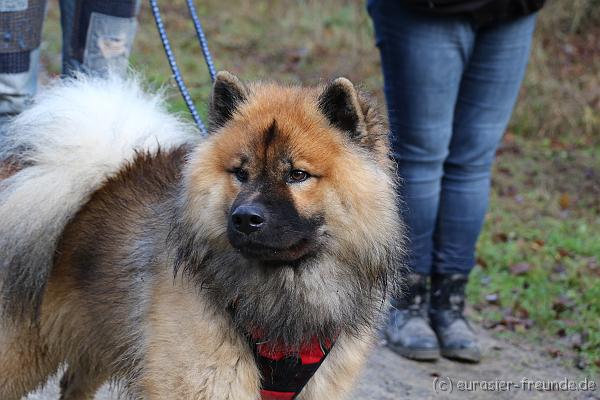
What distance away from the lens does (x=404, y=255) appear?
2.91 meters

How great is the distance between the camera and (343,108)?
2.71m

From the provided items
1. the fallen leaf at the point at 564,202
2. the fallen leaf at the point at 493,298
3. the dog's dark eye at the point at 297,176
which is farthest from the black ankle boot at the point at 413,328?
the fallen leaf at the point at 564,202

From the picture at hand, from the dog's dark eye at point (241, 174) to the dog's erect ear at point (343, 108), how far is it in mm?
359

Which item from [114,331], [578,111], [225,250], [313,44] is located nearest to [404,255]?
[225,250]

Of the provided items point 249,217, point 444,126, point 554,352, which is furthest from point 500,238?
point 249,217

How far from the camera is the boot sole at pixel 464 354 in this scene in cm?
430

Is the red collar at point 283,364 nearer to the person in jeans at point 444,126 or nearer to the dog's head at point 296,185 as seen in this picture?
the dog's head at point 296,185

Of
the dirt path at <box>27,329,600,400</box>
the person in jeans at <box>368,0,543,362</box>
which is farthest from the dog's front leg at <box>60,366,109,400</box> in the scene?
the person in jeans at <box>368,0,543,362</box>

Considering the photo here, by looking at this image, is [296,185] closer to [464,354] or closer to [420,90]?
[420,90]

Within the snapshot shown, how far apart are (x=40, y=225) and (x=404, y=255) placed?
53.2 inches

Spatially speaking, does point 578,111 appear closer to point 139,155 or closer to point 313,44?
point 313,44

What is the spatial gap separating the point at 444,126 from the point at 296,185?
169 cm

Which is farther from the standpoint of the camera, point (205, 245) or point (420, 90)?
point (420, 90)

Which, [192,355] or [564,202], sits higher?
[192,355]
